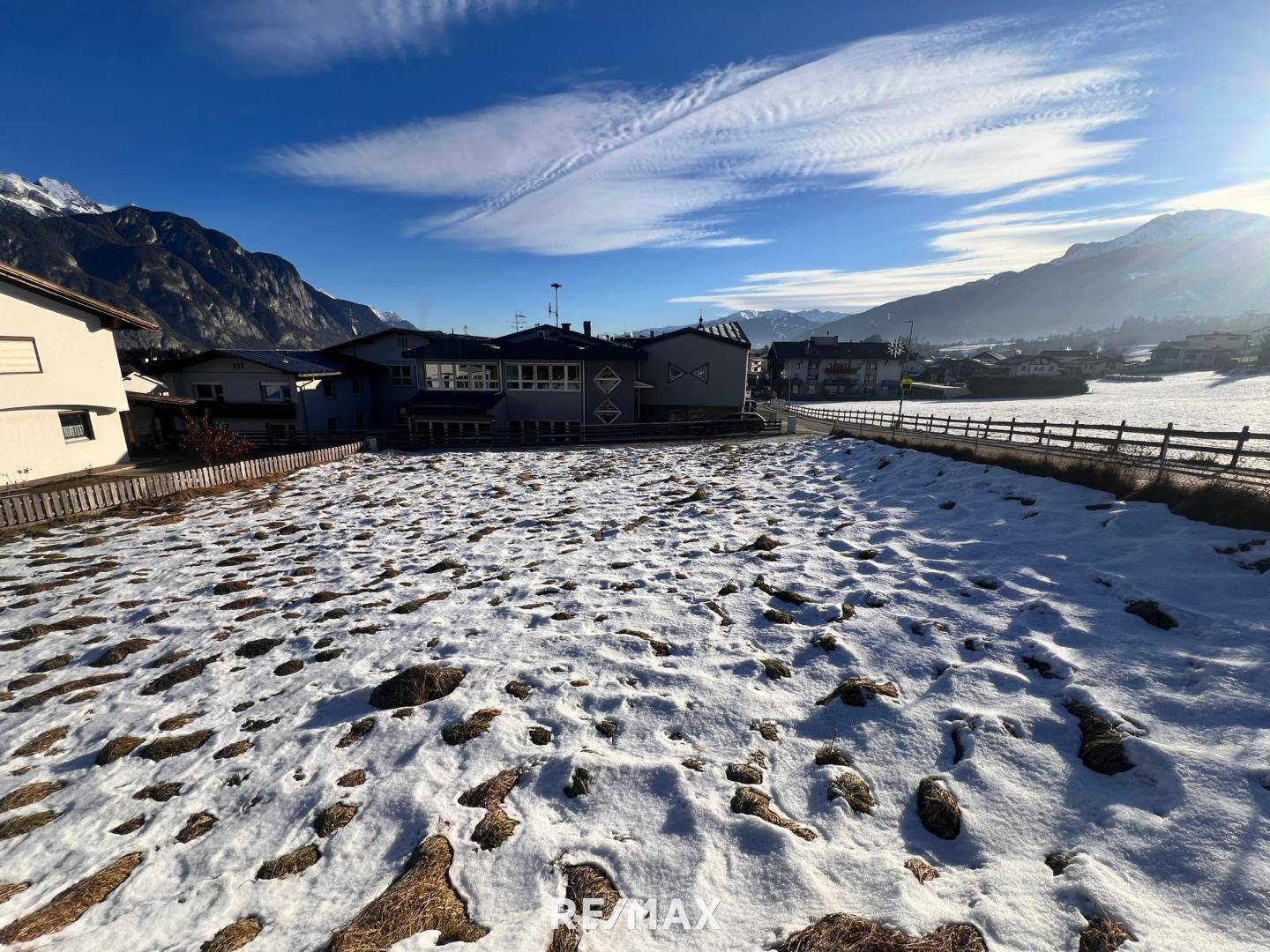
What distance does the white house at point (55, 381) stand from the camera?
20.3 meters

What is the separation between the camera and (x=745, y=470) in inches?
872

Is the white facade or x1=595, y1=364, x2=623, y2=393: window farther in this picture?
x1=595, y1=364, x2=623, y2=393: window

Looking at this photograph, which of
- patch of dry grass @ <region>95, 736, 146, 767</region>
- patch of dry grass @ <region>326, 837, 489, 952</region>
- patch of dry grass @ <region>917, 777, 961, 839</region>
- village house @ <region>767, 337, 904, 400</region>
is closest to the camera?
patch of dry grass @ <region>326, 837, 489, 952</region>

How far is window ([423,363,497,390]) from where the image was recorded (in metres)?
37.2

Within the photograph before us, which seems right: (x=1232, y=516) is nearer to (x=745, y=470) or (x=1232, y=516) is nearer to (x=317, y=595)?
(x=745, y=470)

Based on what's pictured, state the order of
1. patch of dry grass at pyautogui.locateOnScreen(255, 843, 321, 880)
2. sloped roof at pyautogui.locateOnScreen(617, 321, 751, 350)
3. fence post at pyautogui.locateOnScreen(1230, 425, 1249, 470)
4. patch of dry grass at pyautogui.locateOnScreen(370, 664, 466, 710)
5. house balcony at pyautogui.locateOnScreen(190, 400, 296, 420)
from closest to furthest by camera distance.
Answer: patch of dry grass at pyautogui.locateOnScreen(255, 843, 321, 880)
patch of dry grass at pyautogui.locateOnScreen(370, 664, 466, 710)
fence post at pyautogui.locateOnScreen(1230, 425, 1249, 470)
house balcony at pyautogui.locateOnScreen(190, 400, 296, 420)
sloped roof at pyautogui.locateOnScreen(617, 321, 751, 350)

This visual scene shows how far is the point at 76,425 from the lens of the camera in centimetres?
2298

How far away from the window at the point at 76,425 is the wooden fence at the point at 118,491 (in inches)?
164

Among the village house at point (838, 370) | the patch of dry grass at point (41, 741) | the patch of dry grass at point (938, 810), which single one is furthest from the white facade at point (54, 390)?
the village house at point (838, 370)

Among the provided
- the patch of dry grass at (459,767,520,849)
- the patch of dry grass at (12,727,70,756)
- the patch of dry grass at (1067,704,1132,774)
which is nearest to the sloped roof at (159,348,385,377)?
the patch of dry grass at (12,727,70,756)

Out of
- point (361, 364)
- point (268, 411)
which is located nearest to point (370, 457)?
point (268, 411)

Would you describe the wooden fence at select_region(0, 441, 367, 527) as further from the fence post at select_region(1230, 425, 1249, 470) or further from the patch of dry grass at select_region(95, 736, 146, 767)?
the fence post at select_region(1230, 425, 1249, 470)

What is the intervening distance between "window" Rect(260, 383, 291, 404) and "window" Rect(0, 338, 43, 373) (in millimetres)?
13751

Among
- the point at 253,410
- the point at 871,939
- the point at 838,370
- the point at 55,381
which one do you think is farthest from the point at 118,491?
the point at 838,370
